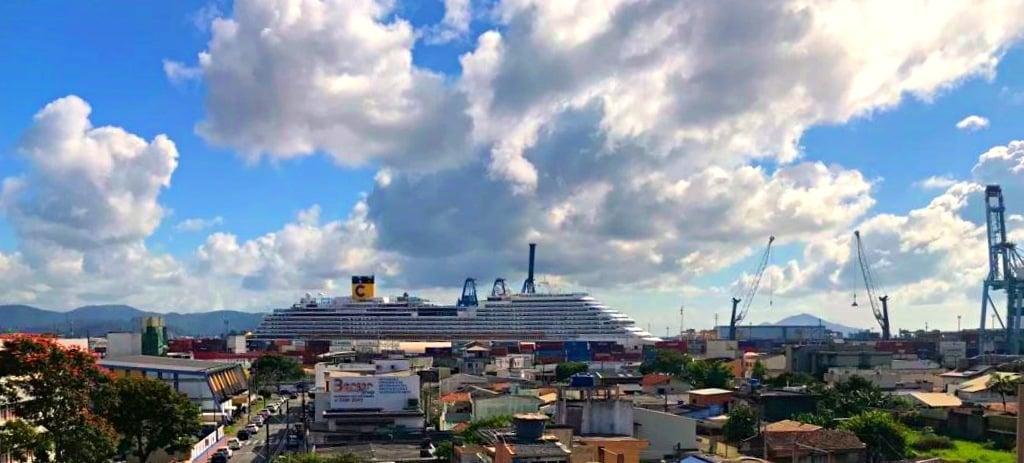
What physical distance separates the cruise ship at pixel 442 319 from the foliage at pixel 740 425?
92972 mm

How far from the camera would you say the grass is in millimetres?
51266

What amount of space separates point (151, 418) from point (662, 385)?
1917 inches

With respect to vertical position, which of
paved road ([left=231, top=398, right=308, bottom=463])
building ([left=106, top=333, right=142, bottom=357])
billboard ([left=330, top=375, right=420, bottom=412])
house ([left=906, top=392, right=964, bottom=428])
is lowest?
paved road ([left=231, top=398, right=308, bottom=463])

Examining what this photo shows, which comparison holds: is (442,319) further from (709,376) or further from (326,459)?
(326,459)

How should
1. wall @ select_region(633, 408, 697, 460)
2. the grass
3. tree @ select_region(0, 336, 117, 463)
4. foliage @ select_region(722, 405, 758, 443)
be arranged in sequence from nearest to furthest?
tree @ select_region(0, 336, 117, 463)
wall @ select_region(633, 408, 697, 460)
the grass
foliage @ select_region(722, 405, 758, 443)

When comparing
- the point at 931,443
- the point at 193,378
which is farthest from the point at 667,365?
the point at 193,378

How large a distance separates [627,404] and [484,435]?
268 inches

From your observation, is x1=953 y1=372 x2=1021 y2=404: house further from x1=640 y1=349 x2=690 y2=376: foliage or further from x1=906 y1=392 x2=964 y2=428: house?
x1=640 y1=349 x2=690 y2=376: foliage

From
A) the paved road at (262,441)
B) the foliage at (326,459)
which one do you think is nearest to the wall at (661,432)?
the foliage at (326,459)

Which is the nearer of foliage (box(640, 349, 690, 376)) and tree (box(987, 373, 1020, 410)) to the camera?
tree (box(987, 373, 1020, 410))

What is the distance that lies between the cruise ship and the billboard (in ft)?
300

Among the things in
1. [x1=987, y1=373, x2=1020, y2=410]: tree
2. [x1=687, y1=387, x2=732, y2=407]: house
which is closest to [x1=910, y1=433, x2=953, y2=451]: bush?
[x1=987, y1=373, x2=1020, y2=410]: tree

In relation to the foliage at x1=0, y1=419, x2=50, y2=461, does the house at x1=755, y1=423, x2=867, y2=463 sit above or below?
below

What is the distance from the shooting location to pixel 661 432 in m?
48.3
